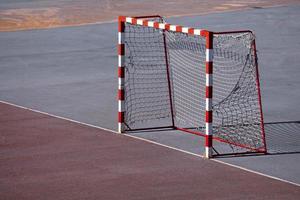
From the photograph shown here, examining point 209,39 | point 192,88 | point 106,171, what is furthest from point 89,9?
point 106,171

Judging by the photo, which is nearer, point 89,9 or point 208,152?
point 208,152

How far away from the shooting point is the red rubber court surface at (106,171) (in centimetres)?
1316

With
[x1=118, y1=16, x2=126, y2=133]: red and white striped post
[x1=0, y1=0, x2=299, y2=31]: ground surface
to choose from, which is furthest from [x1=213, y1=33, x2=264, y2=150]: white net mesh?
[x1=0, y1=0, x2=299, y2=31]: ground surface

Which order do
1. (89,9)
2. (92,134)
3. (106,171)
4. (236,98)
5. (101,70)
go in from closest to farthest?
(106,171) < (92,134) < (236,98) < (101,70) < (89,9)

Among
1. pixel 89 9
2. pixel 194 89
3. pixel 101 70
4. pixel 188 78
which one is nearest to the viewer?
pixel 194 89

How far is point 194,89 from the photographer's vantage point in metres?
20.4

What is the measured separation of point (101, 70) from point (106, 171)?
9448 millimetres

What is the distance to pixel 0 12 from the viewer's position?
115ft

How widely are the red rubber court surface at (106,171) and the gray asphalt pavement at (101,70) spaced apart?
61 cm

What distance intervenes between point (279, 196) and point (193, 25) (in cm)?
1798

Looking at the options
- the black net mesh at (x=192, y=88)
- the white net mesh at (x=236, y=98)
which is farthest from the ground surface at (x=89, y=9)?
the white net mesh at (x=236, y=98)

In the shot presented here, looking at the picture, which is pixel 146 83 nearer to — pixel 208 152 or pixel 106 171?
pixel 208 152

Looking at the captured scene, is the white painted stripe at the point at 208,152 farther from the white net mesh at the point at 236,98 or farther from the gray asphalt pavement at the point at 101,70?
the white net mesh at the point at 236,98

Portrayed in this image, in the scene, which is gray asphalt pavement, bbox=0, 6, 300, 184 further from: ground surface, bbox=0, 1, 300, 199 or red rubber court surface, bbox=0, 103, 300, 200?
red rubber court surface, bbox=0, 103, 300, 200
